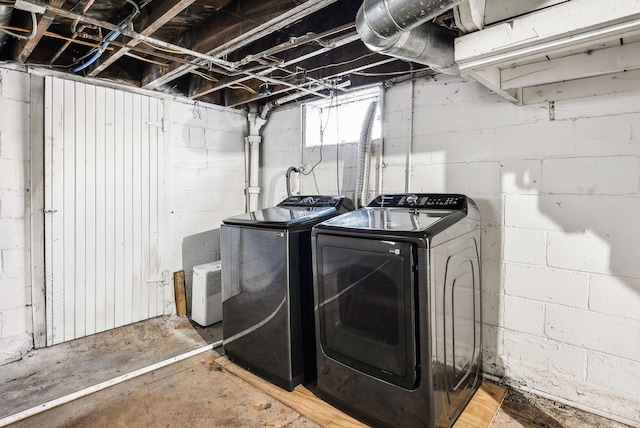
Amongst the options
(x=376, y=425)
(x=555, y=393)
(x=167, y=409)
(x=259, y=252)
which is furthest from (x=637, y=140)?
(x=167, y=409)

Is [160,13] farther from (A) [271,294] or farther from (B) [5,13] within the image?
(A) [271,294]

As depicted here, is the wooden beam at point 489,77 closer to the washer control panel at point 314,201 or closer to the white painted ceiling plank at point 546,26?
the white painted ceiling plank at point 546,26

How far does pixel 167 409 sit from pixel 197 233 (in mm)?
1865

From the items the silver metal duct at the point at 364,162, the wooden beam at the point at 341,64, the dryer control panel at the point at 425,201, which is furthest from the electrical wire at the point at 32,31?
the dryer control panel at the point at 425,201

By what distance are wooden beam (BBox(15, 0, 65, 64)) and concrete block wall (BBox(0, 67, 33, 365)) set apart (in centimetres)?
25

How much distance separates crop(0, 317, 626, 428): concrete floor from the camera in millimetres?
1844

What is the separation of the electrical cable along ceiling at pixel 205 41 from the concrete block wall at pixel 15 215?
0.28 metres

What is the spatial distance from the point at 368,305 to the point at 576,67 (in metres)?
1.55

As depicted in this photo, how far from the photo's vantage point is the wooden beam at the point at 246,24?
5.65ft

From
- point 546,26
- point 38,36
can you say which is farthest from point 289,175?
point 546,26

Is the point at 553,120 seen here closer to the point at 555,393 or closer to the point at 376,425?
the point at 555,393

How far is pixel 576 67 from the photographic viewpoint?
5.37 feet

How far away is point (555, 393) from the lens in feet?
6.50

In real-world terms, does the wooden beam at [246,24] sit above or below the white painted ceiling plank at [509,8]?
above
